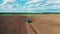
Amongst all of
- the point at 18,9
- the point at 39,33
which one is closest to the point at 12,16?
the point at 18,9

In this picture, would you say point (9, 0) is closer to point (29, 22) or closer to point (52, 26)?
point (29, 22)

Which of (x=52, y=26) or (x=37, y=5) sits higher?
(x=37, y=5)

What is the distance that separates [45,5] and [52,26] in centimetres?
12

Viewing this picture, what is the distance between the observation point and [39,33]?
685 millimetres

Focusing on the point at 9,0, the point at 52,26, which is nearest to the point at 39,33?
the point at 52,26

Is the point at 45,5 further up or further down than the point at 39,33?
further up

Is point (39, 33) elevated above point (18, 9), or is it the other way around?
point (18, 9)

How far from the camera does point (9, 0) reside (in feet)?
2.33

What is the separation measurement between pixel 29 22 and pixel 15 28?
3.7 inches

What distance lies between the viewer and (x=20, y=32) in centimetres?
68

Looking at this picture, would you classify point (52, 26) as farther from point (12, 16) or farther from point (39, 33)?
point (12, 16)

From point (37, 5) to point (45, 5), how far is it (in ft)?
0.15

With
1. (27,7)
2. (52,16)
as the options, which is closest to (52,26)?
(52,16)

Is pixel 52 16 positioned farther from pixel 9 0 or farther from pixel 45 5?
pixel 9 0
